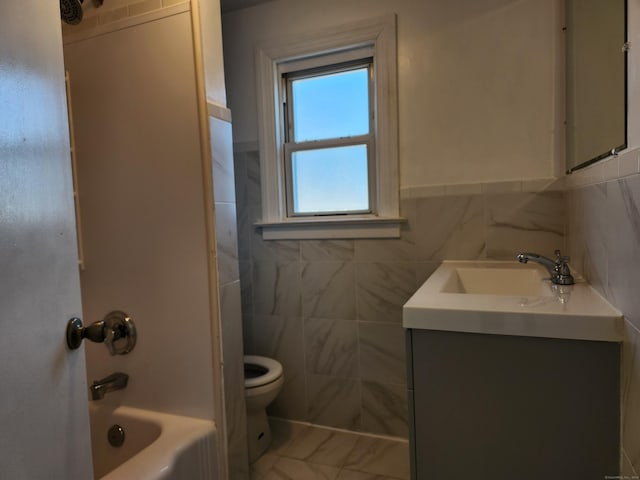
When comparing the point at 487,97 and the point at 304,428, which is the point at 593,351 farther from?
the point at 304,428

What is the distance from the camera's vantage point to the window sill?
81.6 inches

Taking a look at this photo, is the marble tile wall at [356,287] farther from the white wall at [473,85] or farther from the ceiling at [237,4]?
the ceiling at [237,4]

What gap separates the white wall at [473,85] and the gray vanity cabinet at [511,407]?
1.13 m

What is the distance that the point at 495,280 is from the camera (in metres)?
1.75

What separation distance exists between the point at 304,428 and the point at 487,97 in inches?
77.8

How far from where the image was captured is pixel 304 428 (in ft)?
7.51

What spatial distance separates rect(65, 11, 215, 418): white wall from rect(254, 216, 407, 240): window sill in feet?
2.93

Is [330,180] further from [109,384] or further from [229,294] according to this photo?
[109,384]

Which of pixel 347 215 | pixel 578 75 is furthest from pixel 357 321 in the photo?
pixel 578 75

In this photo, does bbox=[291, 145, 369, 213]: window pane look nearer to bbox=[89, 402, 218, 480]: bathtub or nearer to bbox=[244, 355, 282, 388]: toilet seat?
bbox=[244, 355, 282, 388]: toilet seat

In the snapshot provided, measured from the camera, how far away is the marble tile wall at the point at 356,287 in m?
1.92

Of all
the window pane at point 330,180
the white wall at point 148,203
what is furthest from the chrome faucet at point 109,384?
the window pane at point 330,180

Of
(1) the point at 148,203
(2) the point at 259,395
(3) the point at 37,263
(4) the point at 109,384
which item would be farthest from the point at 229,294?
(3) the point at 37,263

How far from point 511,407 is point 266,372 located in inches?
55.8
